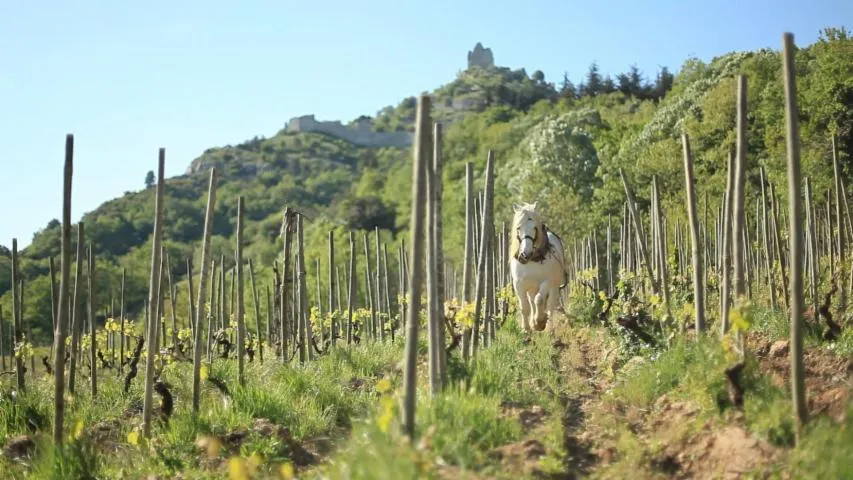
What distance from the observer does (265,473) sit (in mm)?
7082

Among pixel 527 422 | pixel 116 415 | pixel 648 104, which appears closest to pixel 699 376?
pixel 527 422

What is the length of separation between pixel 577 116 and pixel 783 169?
20.8 metres

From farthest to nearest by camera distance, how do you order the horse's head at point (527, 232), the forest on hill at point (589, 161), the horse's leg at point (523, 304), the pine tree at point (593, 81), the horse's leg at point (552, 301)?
the pine tree at point (593, 81), the forest on hill at point (589, 161), the horse's leg at point (552, 301), the horse's leg at point (523, 304), the horse's head at point (527, 232)

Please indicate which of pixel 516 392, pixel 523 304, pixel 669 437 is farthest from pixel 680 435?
pixel 523 304

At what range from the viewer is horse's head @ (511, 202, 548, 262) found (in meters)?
13.3

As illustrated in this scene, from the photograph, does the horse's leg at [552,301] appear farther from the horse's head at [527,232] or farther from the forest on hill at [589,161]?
the forest on hill at [589,161]

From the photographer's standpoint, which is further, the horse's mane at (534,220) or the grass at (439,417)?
the horse's mane at (534,220)

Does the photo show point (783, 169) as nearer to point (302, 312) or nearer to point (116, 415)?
point (302, 312)

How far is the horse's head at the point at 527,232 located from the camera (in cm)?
1334

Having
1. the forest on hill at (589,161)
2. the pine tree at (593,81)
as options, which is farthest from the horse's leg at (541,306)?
the pine tree at (593,81)

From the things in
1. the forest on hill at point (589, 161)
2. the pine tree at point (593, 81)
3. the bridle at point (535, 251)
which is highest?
the pine tree at point (593, 81)

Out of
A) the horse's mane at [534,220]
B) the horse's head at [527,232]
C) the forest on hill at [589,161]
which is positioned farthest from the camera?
the forest on hill at [589,161]

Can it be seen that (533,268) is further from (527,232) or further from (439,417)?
(439,417)

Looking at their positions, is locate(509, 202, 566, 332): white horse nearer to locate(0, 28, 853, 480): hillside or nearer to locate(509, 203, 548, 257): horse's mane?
locate(509, 203, 548, 257): horse's mane
